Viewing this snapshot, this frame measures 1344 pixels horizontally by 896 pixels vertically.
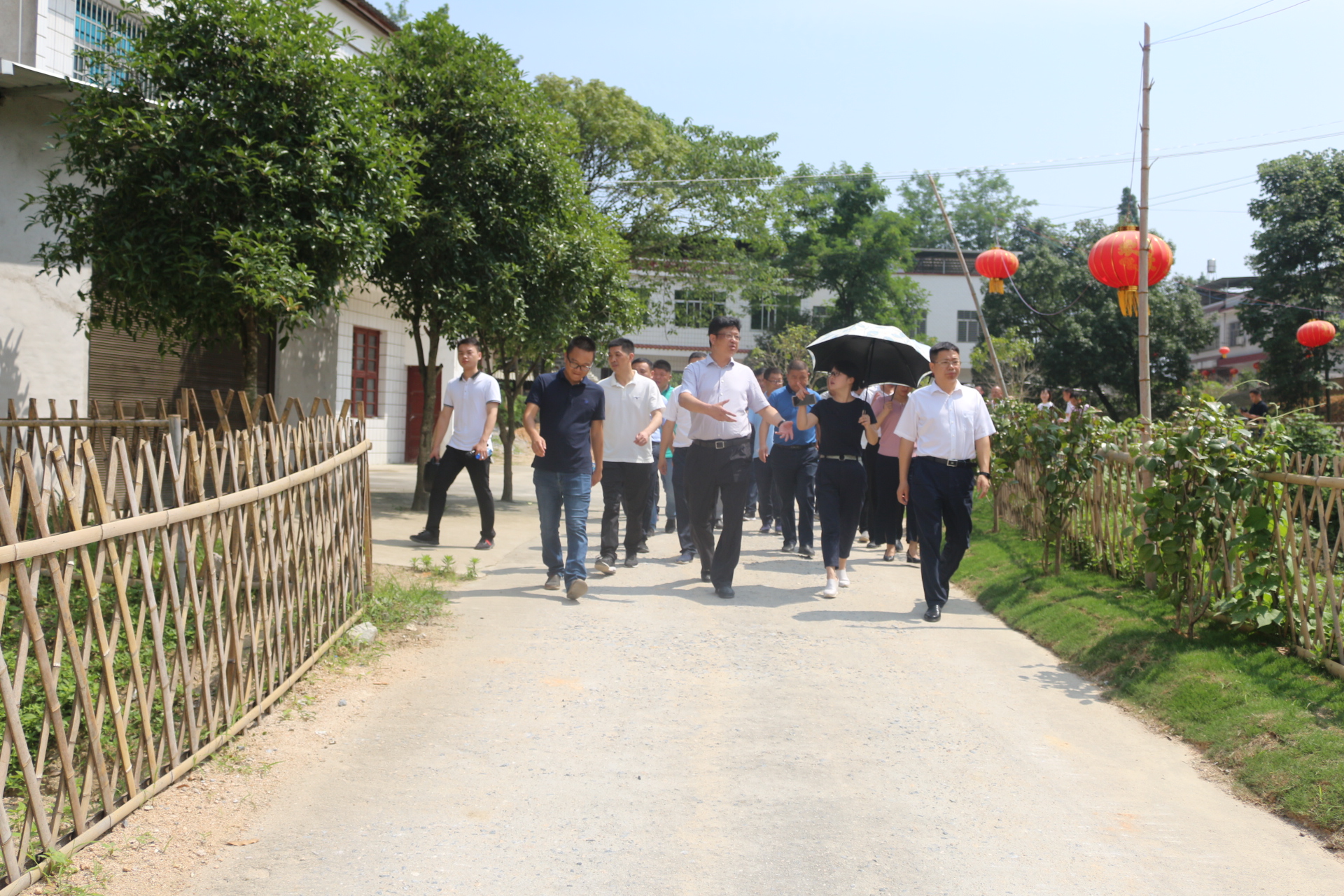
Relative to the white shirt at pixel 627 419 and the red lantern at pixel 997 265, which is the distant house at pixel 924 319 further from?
the white shirt at pixel 627 419

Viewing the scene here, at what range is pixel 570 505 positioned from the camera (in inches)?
320

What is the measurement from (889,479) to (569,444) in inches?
146

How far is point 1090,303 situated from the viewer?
42.9m

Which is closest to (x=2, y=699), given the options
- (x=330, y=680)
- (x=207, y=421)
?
(x=330, y=680)

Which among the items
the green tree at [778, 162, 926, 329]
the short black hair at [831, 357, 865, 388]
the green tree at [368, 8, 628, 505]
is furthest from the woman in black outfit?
the green tree at [778, 162, 926, 329]

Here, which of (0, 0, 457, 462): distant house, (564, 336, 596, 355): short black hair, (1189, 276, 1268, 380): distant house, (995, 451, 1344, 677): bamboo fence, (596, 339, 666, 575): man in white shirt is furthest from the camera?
(1189, 276, 1268, 380): distant house

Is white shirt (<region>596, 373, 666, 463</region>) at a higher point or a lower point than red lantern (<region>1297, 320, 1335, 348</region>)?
lower

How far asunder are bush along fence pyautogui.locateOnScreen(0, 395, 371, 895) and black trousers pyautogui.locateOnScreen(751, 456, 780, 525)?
6854 millimetres

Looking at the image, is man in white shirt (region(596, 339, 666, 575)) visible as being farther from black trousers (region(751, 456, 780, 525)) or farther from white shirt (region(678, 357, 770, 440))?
black trousers (region(751, 456, 780, 525))

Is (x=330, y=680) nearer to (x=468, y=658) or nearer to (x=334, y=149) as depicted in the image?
(x=468, y=658)

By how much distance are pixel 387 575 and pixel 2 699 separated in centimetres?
563

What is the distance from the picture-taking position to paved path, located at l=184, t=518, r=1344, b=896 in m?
3.58

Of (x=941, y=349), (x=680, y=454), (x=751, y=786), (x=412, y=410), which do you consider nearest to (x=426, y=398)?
(x=680, y=454)

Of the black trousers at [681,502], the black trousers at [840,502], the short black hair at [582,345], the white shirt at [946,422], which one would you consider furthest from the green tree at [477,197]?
the white shirt at [946,422]
